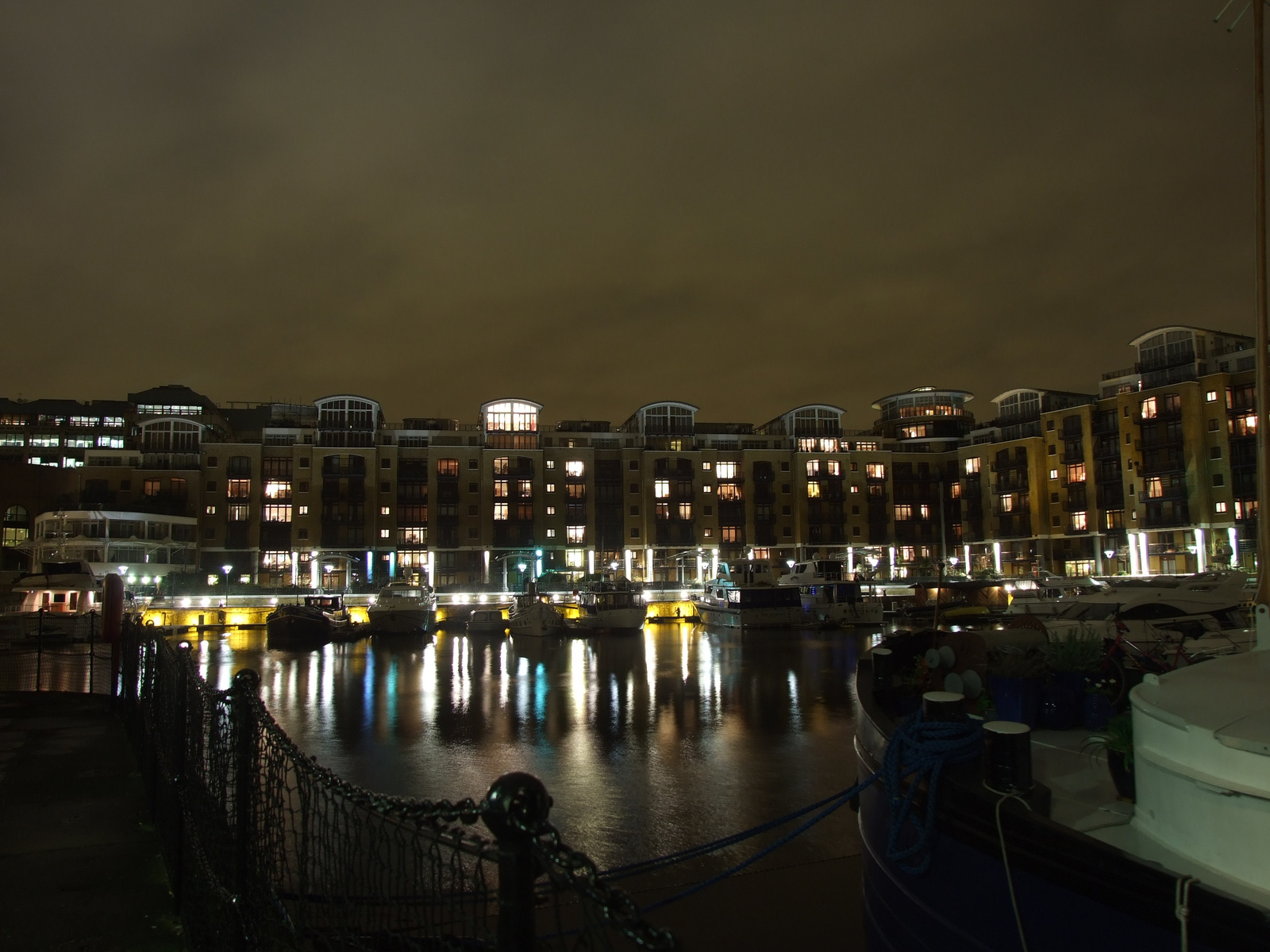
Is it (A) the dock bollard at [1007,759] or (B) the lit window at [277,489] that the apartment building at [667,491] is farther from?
(A) the dock bollard at [1007,759]

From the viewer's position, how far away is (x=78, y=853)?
8195mm

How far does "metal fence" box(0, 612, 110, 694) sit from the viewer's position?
22672mm

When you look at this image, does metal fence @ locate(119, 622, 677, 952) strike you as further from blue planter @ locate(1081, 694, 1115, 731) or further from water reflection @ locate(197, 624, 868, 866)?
blue planter @ locate(1081, 694, 1115, 731)

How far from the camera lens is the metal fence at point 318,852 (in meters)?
2.36

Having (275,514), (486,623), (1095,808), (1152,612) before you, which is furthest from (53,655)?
(275,514)

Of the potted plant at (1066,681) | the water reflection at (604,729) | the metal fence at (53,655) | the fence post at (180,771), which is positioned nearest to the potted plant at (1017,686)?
the potted plant at (1066,681)

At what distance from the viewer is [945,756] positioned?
5.36 meters

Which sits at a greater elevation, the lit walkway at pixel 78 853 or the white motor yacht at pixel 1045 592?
the white motor yacht at pixel 1045 592

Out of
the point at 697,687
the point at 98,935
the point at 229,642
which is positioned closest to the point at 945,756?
the point at 98,935

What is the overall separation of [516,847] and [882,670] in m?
6.69

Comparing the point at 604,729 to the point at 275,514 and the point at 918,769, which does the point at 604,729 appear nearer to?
the point at 918,769

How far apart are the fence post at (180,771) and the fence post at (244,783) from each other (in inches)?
68.2

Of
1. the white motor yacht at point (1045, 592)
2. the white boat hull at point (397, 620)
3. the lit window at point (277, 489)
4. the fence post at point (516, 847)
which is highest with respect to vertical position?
the lit window at point (277, 489)

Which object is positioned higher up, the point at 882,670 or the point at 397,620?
the point at 882,670
